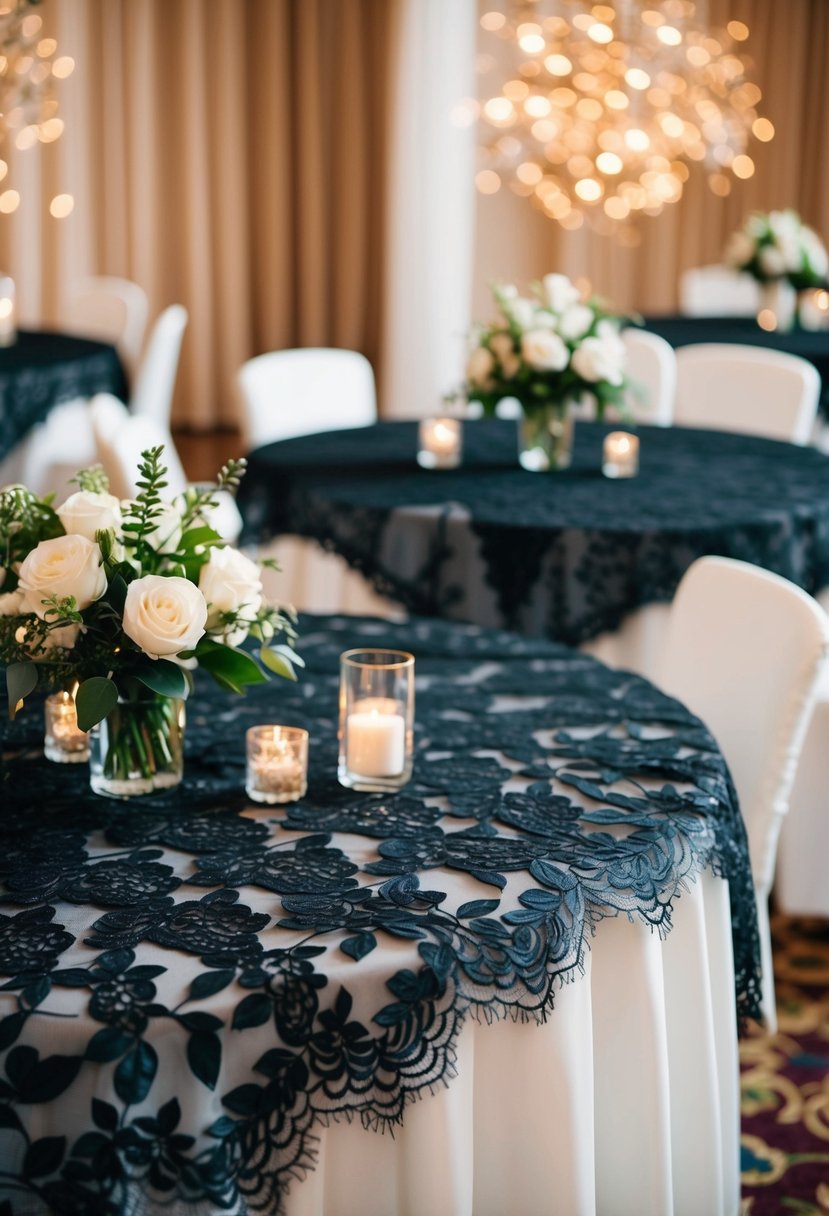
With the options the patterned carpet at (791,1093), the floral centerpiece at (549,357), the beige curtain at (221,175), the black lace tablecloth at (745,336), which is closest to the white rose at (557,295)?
the floral centerpiece at (549,357)

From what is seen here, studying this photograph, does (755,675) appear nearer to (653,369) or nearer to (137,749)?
(137,749)

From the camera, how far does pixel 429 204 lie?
26.4 ft

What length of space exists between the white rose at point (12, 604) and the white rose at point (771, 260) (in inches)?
200

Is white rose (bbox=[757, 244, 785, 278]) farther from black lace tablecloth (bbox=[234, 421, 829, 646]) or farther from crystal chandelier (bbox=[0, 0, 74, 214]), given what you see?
crystal chandelier (bbox=[0, 0, 74, 214])

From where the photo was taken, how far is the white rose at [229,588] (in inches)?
61.5

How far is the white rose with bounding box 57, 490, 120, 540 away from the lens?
60.9 inches

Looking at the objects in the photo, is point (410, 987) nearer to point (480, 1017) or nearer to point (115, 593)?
point (480, 1017)

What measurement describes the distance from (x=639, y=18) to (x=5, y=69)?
2457 millimetres

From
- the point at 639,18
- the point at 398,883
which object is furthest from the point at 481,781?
the point at 639,18

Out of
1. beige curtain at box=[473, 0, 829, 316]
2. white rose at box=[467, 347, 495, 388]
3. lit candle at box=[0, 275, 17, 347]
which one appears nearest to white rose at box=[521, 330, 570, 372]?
white rose at box=[467, 347, 495, 388]

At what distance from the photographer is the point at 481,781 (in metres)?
1.71

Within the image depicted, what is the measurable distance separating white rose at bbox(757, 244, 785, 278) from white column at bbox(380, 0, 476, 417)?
224cm

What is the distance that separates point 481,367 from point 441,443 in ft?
0.74

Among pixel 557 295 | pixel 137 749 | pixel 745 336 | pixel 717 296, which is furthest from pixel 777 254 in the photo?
pixel 137 749
